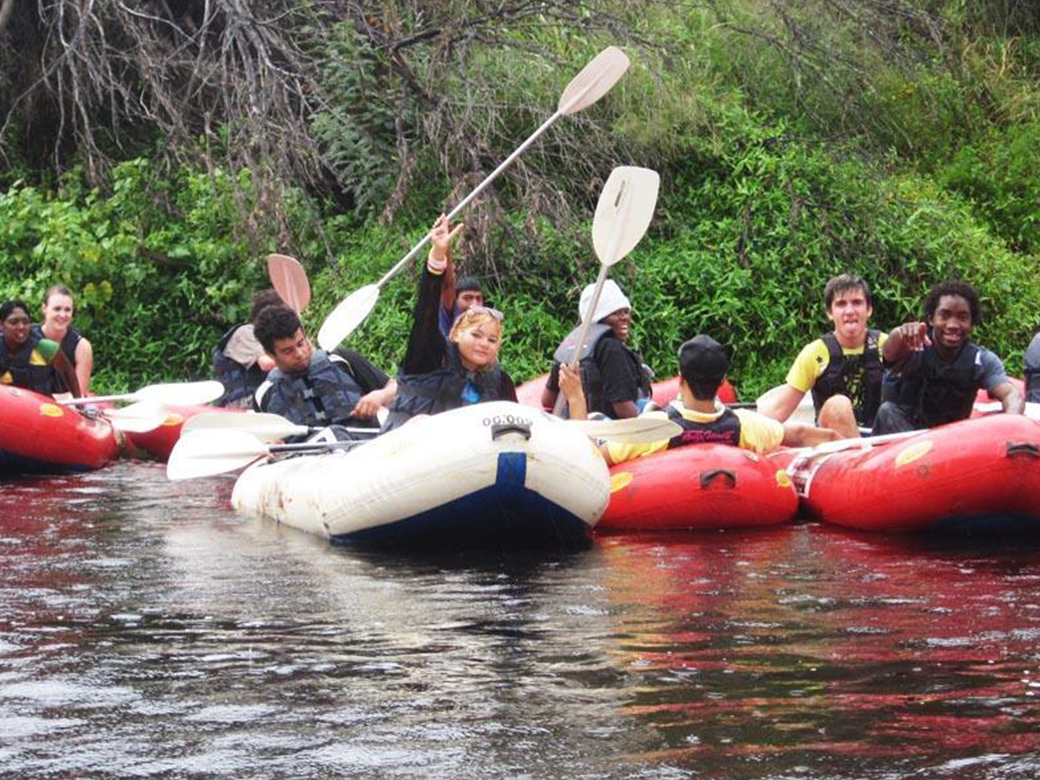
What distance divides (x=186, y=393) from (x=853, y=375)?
3521 millimetres

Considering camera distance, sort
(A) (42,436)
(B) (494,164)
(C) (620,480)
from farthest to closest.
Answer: (B) (494,164) → (A) (42,436) → (C) (620,480)

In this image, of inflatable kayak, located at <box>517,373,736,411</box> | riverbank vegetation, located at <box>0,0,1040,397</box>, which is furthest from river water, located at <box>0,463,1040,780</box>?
riverbank vegetation, located at <box>0,0,1040,397</box>

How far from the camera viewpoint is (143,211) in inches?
532

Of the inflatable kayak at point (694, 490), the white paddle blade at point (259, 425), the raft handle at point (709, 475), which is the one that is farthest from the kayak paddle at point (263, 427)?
the raft handle at point (709, 475)

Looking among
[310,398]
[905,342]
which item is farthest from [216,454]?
[905,342]

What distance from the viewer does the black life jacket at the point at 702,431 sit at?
751cm

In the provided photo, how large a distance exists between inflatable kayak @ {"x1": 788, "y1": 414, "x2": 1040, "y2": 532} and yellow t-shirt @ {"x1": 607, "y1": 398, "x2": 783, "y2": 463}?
0.29m

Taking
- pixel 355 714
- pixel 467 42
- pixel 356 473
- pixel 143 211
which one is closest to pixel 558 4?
pixel 467 42

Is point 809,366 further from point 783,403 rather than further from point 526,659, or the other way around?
point 526,659

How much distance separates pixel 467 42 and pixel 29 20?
3309 millimetres

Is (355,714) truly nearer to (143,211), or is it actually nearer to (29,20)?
(143,211)

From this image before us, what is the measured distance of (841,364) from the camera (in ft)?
27.9

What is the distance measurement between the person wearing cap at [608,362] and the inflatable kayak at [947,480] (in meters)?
0.97

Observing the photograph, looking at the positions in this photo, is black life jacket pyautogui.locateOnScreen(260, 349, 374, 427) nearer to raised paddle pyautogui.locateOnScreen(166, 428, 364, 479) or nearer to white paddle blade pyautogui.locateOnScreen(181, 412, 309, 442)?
white paddle blade pyautogui.locateOnScreen(181, 412, 309, 442)
